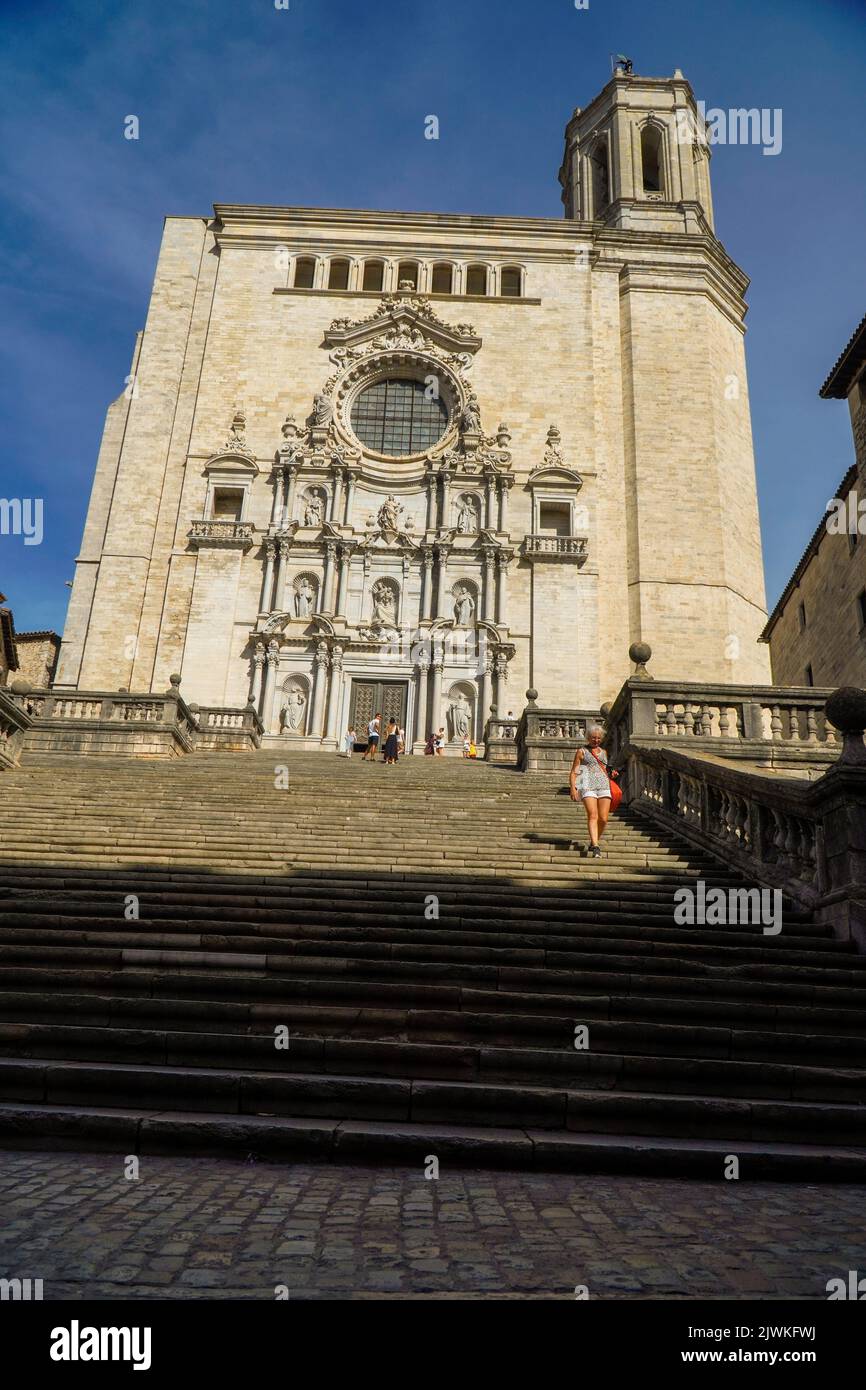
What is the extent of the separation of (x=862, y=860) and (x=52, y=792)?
1052 cm

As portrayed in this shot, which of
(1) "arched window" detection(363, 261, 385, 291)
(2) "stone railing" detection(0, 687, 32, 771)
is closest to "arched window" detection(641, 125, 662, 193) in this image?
(1) "arched window" detection(363, 261, 385, 291)

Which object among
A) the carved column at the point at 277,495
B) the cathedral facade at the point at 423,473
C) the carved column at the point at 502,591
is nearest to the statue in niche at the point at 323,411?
the cathedral facade at the point at 423,473

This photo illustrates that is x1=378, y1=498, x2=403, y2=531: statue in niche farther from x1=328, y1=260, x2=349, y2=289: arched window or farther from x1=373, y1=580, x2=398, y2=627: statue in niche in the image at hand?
x1=328, y1=260, x2=349, y2=289: arched window

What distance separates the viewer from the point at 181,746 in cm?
1833

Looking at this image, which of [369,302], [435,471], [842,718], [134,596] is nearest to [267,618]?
[134,596]

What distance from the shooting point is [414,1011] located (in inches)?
227

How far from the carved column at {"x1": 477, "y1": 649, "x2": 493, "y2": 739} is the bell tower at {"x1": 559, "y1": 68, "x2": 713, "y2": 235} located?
62.7ft

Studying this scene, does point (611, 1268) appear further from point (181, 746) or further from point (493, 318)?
point (493, 318)

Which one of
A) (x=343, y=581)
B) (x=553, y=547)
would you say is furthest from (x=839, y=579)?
(x=343, y=581)

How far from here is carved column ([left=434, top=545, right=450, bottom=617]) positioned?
2673cm

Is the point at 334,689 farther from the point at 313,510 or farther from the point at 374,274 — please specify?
the point at 374,274

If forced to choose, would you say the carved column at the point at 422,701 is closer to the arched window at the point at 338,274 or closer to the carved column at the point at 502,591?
the carved column at the point at 502,591

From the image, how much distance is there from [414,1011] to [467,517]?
933 inches

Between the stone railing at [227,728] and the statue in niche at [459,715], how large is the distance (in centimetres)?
568
